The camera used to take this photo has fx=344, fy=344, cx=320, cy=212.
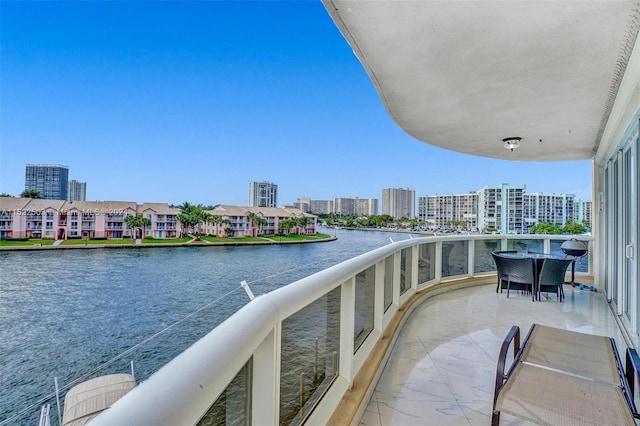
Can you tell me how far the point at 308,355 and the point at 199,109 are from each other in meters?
64.1

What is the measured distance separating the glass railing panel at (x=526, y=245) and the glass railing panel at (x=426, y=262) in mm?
2271

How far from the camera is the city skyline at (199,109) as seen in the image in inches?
1451

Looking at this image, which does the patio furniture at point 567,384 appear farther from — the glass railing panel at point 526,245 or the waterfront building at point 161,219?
the waterfront building at point 161,219

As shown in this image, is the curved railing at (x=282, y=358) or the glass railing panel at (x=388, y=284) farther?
the glass railing panel at (x=388, y=284)

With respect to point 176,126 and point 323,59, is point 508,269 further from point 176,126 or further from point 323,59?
point 176,126

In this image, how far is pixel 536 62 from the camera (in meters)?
2.87

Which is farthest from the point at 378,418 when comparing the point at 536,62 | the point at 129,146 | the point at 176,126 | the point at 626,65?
the point at 176,126

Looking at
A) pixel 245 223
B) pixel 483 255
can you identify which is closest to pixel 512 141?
pixel 483 255

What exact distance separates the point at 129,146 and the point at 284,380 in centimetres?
5989

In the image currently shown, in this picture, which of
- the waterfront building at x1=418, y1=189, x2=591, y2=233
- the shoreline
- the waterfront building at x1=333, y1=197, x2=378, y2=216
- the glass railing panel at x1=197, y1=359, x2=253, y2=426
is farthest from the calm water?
the waterfront building at x1=333, y1=197, x2=378, y2=216

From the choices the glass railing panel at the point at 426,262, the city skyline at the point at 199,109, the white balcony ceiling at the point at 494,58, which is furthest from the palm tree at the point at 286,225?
the white balcony ceiling at the point at 494,58

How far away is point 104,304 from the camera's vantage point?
1125 inches

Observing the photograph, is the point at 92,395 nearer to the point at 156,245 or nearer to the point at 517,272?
the point at 517,272

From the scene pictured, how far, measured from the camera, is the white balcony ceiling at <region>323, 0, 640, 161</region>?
7.17 feet
